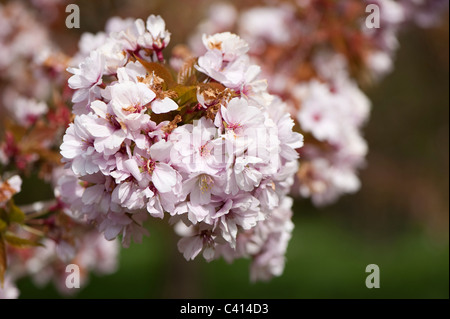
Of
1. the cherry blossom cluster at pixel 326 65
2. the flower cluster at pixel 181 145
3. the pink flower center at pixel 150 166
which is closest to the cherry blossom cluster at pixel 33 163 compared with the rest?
the flower cluster at pixel 181 145

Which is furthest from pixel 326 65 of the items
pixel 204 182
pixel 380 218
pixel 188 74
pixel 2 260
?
pixel 380 218

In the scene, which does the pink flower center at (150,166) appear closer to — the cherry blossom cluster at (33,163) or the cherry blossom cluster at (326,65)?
the cherry blossom cluster at (33,163)

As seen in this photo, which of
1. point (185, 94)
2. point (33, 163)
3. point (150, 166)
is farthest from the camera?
point (33, 163)

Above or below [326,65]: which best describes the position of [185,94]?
below

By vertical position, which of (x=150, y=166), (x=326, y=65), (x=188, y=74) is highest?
(x=326, y=65)

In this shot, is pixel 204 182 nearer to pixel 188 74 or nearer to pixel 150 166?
pixel 150 166

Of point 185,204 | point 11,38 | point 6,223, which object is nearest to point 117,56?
point 185,204

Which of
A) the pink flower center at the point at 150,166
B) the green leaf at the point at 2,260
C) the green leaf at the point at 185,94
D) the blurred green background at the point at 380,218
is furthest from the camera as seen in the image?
the blurred green background at the point at 380,218
